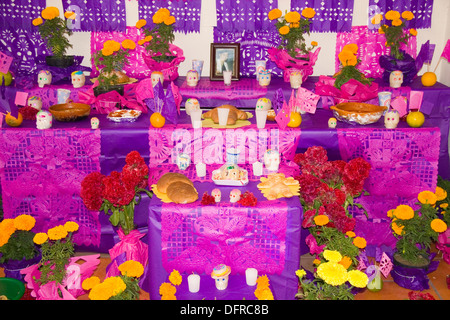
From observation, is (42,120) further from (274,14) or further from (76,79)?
(274,14)

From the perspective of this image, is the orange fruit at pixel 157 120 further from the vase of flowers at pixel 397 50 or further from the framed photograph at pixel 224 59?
the vase of flowers at pixel 397 50

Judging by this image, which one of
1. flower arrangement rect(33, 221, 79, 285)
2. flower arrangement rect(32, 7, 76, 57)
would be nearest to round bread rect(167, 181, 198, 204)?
flower arrangement rect(33, 221, 79, 285)

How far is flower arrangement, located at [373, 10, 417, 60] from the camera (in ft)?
14.9

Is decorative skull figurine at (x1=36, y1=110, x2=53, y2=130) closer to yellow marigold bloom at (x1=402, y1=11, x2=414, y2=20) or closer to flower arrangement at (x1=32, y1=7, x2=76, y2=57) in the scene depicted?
flower arrangement at (x1=32, y1=7, x2=76, y2=57)

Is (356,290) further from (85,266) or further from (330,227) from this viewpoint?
(85,266)

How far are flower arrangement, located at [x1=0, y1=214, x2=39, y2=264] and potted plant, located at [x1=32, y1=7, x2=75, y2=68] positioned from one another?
6.08ft

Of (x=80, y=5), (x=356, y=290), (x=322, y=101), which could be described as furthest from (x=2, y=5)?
(x=356, y=290)

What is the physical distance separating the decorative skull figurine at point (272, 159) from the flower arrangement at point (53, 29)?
2.50 m

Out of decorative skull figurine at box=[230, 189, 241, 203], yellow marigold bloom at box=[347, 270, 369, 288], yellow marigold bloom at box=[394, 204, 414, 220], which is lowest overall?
yellow marigold bloom at box=[394, 204, 414, 220]

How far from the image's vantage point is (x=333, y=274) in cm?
234

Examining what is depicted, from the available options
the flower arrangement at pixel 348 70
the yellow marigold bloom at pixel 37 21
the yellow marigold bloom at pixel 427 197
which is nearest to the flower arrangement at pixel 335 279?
the yellow marigold bloom at pixel 427 197

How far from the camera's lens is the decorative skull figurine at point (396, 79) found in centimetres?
438

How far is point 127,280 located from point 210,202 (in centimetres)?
70

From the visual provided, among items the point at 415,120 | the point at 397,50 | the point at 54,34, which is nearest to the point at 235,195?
the point at 415,120
